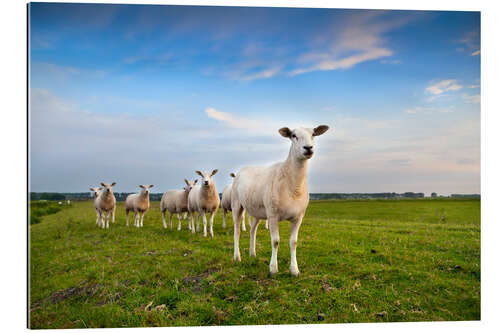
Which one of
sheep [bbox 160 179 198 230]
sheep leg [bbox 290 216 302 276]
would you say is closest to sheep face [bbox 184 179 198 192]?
sheep [bbox 160 179 198 230]

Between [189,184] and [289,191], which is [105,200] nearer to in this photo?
[189,184]

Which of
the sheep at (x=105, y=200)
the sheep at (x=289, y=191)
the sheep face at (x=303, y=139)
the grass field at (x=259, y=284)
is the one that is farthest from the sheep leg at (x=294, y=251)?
the sheep at (x=105, y=200)

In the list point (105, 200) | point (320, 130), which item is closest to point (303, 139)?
point (320, 130)

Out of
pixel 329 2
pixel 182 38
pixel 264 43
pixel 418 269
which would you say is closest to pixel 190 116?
pixel 182 38

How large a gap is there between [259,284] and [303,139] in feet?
8.45

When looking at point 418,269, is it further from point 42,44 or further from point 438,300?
point 42,44

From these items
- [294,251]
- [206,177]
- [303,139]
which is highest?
[303,139]

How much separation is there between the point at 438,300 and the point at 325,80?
15.2ft

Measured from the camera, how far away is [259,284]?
535 cm

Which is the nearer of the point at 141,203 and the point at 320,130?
the point at 320,130

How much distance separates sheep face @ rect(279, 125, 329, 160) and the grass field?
7.21 feet

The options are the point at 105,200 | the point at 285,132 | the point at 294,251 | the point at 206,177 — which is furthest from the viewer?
the point at 105,200

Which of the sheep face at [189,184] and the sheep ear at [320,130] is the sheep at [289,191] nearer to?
the sheep ear at [320,130]

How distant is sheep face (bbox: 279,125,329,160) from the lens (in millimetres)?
5055
